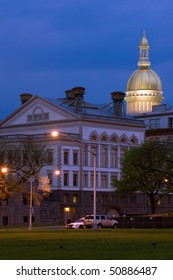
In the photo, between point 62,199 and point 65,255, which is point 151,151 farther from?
point 65,255

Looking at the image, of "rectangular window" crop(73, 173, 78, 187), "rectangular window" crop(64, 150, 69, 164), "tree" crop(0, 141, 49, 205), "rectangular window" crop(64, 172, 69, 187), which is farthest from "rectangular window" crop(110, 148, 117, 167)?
"tree" crop(0, 141, 49, 205)

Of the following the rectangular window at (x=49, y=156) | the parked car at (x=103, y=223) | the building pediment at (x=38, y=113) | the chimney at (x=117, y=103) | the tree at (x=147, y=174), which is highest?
the chimney at (x=117, y=103)

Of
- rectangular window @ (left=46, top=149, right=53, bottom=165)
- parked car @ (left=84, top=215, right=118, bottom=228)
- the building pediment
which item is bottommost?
parked car @ (left=84, top=215, right=118, bottom=228)

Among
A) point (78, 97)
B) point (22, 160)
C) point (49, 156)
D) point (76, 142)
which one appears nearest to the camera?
point (22, 160)

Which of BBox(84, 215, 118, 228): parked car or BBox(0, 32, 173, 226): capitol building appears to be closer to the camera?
BBox(84, 215, 118, 228): parked car

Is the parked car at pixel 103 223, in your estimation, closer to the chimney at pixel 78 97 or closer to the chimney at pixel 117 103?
the chimney at pixel 78 97

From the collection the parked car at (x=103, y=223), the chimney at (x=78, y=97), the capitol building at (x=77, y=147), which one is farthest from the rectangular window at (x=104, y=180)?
the parked car at (x=103, y=223)

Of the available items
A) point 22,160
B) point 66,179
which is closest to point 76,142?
point 66,179

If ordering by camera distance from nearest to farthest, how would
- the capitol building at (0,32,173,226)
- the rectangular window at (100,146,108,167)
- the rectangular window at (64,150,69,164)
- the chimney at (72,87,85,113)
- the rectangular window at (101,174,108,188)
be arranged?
the capitol building at (0,32,173,226) → the rectangular window at (64,150,69,164) → the rectangular window at (101,174,108,188) → the rectangular window at (100,146,108,167) → the chimney at (72,87,85,113)

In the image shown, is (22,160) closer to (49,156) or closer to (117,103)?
(49,156)

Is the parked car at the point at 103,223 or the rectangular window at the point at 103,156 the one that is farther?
the rectangular window at the point at 103,156

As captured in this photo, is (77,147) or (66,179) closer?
(66,179)

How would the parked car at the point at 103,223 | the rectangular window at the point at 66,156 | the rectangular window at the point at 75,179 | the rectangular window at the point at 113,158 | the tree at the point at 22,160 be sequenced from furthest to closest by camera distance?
the rectangular window at the point at 113,158, the rectangular window at the point at 75,179, the rectangular window at the point at 66,156, the tree at the point at 22,160, the parked car at the point at 103,223

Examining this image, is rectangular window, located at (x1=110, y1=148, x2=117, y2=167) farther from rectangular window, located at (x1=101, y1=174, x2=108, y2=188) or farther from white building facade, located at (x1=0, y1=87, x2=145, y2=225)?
rectangular window, located at (x1=101, y1=174, x2=108, y2=188)
